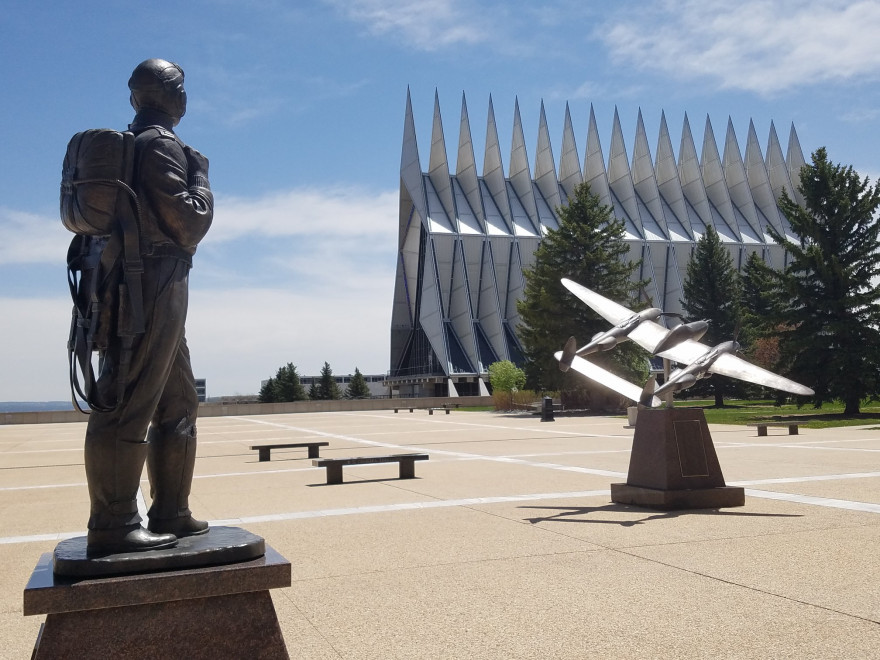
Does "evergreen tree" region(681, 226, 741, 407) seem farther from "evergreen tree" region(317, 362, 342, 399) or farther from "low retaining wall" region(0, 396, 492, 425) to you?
"evergreen tree" region(317, 362, 342, 399)

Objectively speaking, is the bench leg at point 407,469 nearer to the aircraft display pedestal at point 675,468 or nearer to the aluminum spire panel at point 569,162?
the aircraft display pedestal at point 675,468

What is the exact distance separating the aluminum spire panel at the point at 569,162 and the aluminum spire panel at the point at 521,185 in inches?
130

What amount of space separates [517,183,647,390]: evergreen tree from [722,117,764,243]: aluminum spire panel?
1422 inches

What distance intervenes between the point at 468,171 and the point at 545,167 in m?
7.28

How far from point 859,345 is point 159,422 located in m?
29.2

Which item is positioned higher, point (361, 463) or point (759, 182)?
point (759, 182)

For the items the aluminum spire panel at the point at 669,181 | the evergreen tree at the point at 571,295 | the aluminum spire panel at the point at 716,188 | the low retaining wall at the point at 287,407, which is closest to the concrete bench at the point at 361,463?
the evergreen tree at the point at 571,295

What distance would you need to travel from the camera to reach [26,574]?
5.52 metres

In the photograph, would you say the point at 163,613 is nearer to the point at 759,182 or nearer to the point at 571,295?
the point at 571,295

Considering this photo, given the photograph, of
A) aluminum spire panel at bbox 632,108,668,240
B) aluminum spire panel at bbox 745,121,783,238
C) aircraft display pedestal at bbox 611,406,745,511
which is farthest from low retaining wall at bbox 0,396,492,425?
aircraft display pedestal at bbox 611,406,745,511

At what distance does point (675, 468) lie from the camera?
8.26 m

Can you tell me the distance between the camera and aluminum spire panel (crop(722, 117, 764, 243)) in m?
70.9

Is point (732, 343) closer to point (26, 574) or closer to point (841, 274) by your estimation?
point (26, 574)

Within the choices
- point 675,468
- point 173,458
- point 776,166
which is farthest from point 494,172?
point 173,458
